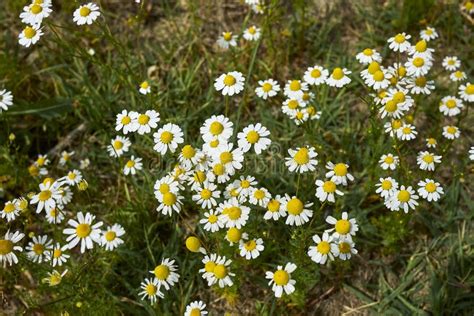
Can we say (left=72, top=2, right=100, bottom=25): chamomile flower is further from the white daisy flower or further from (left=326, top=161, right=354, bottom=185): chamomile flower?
(left=326, top=161, right=354, bottom=185): chamomile flower

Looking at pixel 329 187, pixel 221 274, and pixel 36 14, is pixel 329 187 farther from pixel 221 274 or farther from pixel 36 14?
pixel 36 14

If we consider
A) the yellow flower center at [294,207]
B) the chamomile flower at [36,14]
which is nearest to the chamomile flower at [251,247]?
the yellow flower center at [294,207]

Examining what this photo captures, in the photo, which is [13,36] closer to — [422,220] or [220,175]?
[220,175]

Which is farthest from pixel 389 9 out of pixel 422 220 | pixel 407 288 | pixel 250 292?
pixel 250 292

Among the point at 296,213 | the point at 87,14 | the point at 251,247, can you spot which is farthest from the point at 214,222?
the point at 87,14

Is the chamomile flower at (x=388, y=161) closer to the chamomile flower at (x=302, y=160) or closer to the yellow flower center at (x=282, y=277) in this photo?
the chamomile flower at (x=302, y=160)

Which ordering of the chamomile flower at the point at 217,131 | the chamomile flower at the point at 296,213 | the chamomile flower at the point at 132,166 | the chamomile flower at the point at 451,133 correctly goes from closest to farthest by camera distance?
1. the chamomile flower at the point at 296,213
2. the chamomile flower at the point at 217,131
3. the chamomile flower at the point at 451,133
4. the chamomile flower at the point at 132,166
